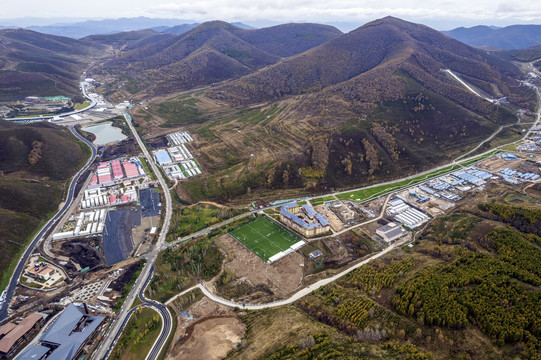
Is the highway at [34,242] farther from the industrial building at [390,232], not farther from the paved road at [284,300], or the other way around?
the industrial building at [390,232]

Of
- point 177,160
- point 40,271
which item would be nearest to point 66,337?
point 40,271

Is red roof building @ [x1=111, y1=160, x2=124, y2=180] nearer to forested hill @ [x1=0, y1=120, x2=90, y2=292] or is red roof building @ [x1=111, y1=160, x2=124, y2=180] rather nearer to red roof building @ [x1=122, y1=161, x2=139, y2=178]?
red roof building @ [x1=122, y1=161, x2=139, y2=178]

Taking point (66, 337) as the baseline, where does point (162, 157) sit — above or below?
above

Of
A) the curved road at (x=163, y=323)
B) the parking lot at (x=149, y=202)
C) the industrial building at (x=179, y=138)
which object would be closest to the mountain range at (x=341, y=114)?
the industrial building at (x=179, y=138)

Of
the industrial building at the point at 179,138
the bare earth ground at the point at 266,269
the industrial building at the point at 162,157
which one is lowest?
the bare earth ground at the point at 266,269

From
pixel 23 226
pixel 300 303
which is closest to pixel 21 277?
pixel 23 226

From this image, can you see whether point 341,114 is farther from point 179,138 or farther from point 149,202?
point 149,202
